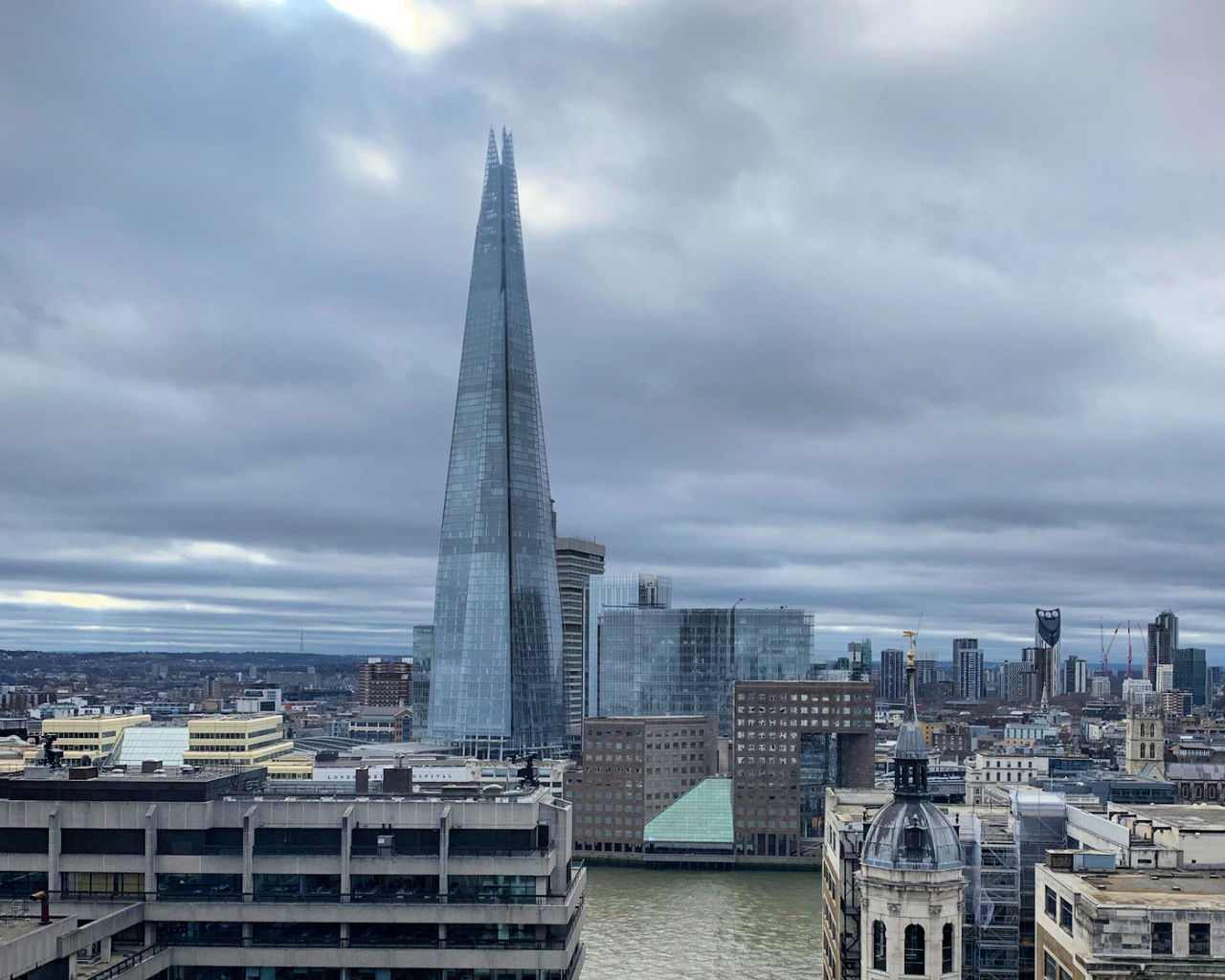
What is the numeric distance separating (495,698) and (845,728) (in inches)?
2249

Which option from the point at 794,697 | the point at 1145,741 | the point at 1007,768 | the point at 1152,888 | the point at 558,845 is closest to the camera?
the point at 1152,888

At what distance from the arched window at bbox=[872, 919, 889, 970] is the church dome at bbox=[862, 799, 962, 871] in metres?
2.27

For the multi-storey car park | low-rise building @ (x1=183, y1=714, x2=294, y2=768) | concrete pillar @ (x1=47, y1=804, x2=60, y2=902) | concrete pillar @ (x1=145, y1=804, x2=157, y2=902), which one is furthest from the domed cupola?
low-rise building @ (x1=183, y1=714, x2=294, y2=768)

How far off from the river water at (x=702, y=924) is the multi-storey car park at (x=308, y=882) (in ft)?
110

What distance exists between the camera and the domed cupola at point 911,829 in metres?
50.0

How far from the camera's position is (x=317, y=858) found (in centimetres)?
5303

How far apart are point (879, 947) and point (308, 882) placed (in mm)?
22111

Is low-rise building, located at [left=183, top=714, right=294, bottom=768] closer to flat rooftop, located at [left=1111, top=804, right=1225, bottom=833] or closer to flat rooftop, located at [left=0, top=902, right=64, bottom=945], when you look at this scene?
flat rooftop, located at [left=1111, top=804, right=1225, bottom=833]

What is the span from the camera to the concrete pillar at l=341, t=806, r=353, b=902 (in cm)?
5288

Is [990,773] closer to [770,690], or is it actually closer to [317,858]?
[770,690]

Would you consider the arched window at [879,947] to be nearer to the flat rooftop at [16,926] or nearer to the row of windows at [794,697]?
the flat rooftop at [16,926]

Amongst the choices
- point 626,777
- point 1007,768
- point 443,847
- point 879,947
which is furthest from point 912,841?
point 1007,768

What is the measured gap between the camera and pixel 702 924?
352 ft

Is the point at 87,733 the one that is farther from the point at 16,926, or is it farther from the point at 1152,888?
the point at 1152,888
